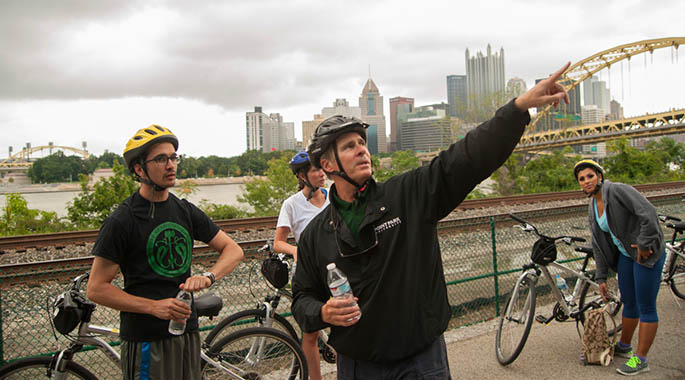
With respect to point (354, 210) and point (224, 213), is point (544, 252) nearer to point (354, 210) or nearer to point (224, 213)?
point (354, 210)

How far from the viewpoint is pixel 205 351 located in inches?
139

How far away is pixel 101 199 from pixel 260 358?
50.7ft

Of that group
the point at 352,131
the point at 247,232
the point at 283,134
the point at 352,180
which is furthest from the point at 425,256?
the point at 283,134

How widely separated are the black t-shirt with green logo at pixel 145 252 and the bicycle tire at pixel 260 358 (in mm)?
1002

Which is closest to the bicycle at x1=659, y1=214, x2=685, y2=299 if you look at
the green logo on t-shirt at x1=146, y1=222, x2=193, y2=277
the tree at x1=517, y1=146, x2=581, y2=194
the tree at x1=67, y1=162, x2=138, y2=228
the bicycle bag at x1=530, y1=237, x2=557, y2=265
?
the bicycle bag at x1=530, y1=237, x2=557, y2=265

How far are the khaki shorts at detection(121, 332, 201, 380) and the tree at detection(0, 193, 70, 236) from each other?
17490 mm

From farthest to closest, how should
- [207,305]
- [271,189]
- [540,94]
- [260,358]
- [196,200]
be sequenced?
[196,200]
[271,189]
[260,358]
[207,305]
[540,94]

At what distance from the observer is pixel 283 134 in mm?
102812

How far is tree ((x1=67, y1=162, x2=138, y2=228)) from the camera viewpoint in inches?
664

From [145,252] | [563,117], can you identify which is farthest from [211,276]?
[563,117]

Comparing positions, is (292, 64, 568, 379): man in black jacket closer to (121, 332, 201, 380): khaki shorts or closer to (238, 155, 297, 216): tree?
(121, 332, 201, 380): khaki shorts

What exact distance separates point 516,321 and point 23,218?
1970cm

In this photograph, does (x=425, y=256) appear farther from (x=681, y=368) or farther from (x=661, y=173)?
(x=661, y=173)

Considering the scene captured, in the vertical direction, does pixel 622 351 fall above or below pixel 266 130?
below
